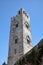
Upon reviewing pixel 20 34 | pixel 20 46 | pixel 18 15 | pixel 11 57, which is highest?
pixel 18 15

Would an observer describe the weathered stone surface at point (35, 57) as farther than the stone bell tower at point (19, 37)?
No

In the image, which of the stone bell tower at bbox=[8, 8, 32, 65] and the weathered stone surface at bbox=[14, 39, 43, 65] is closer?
the weathered stone surface at bbox=[14, 39, 43, 65]

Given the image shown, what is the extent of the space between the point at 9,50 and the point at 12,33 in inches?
112

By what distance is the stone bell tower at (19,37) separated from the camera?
19.7 metres

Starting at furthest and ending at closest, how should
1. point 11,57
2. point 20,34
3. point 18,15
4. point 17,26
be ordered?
1. point 18,15
2. point 17,26
3. point 20,34
4. point 11,57

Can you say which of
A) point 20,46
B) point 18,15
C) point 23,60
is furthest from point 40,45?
point 18,15

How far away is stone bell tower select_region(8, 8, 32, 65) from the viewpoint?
19688 mm

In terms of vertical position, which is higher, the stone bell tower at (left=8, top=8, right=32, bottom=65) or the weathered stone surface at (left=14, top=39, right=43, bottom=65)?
the stone bell tower at (left=8, top=8, right=32, bottom=65)

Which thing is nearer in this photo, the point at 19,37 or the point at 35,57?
the point at 35,57

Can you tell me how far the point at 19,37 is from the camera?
21281mm

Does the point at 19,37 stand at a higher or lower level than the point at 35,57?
higher

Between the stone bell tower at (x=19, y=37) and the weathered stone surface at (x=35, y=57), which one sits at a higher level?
the stone bell tower at (x=19, y=37)

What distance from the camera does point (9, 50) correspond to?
820 inches

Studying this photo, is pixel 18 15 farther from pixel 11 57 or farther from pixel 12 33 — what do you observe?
pixel 11 57
